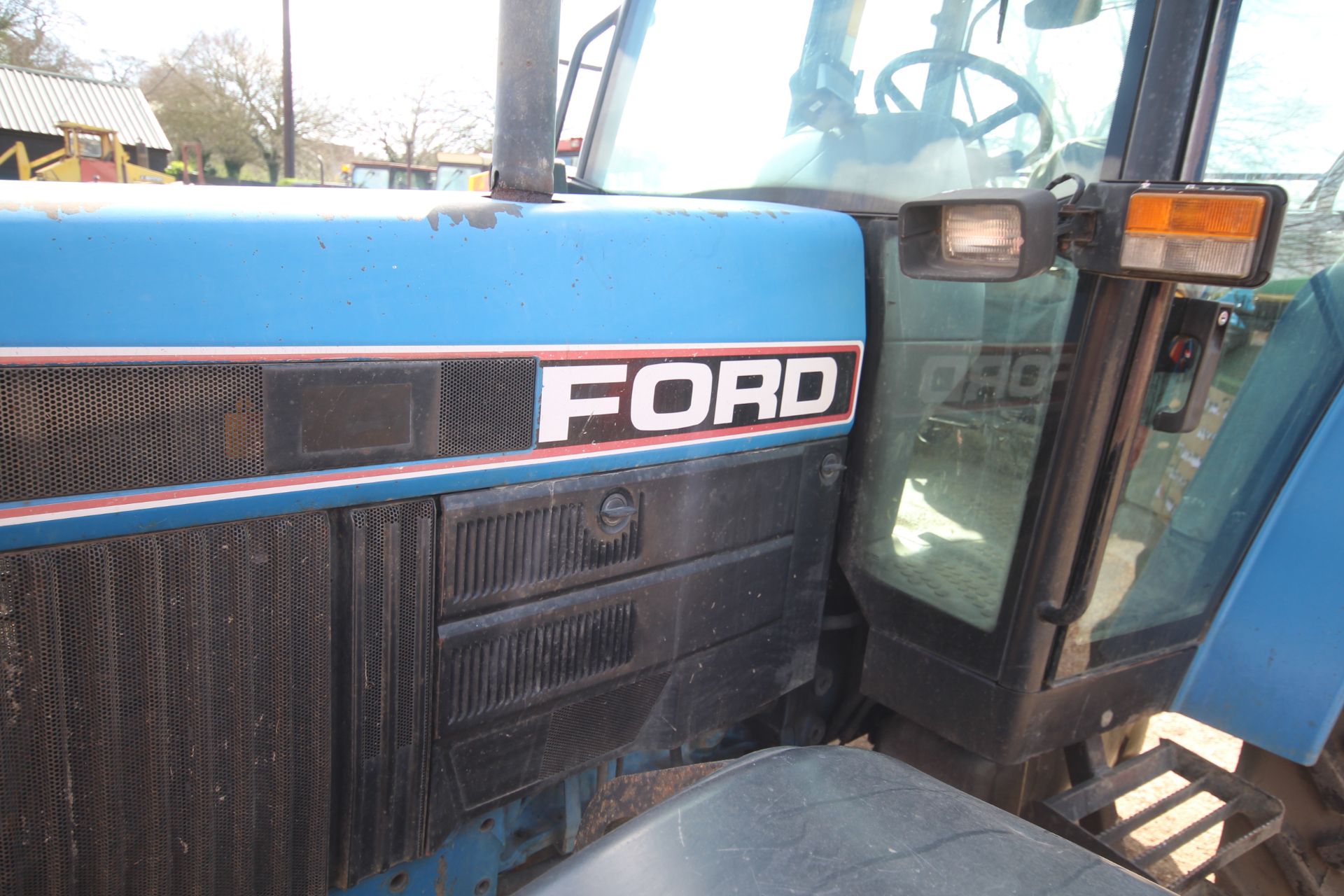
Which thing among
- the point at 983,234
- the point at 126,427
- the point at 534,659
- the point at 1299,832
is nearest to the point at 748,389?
the point at 983,234

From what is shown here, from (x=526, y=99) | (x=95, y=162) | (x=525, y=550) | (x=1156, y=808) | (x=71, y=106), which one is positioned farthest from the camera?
(x=71, y=106)

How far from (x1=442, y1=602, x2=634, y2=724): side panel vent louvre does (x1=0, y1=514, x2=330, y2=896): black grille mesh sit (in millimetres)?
190

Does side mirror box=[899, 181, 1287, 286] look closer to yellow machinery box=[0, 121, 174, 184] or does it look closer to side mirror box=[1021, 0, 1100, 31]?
side mirror box=[1021, 0, 1100, 31]

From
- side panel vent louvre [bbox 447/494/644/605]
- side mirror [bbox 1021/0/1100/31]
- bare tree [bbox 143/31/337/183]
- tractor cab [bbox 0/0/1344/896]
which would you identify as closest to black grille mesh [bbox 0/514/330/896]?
tractor cab [bbox 0/0/1344/896]

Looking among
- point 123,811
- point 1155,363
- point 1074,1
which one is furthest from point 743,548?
point 1074,1

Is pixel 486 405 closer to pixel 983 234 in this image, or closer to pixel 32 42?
pixel 983 234

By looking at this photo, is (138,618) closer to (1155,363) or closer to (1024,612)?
(1024,612)

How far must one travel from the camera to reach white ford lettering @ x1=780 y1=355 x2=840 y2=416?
1.51 m

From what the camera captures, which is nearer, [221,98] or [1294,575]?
[1294,575]

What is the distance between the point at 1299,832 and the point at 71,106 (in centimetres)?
2683

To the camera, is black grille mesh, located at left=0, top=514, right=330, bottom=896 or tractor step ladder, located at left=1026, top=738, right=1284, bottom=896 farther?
tractor step ladder, located at left=1026, top=738, right=1284, bottom=896

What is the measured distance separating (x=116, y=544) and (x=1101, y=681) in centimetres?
158

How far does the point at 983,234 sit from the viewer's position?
3.95ft

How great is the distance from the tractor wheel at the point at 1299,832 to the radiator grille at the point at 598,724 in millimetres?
1269
